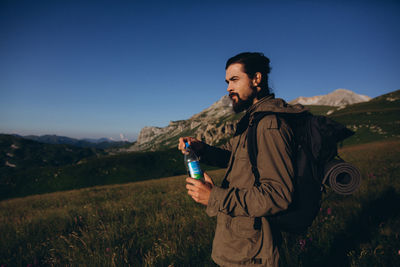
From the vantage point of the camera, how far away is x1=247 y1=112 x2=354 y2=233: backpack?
6.46 ft

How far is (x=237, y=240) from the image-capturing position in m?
2.22

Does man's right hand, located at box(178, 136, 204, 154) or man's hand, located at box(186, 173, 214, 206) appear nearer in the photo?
man's hand, located at box(186, 173, 214, 206)

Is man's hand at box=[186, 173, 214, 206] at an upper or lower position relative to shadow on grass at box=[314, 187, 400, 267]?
upper

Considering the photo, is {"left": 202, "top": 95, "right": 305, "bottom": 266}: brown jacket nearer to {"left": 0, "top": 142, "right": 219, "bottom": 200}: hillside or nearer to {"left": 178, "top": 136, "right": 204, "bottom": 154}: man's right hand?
{"left": 178, "top": 136, "right": 204, "bottom": 154}: man's right hand

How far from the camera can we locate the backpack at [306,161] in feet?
6.46

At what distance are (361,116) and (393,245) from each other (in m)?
79.6

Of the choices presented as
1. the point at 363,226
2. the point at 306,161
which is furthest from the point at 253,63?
the point at 363,226

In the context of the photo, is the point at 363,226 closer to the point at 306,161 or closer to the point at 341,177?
the point at 341,177

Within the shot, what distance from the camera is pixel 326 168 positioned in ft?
6.79

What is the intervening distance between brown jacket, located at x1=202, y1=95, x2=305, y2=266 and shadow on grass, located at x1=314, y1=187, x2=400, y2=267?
6.18ft

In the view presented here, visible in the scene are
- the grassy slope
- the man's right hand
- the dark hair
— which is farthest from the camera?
the man's right hand

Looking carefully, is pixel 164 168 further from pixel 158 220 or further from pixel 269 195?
pixel 269 195

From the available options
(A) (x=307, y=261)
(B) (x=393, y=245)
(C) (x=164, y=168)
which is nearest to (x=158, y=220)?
(A) (x=307, y=261)

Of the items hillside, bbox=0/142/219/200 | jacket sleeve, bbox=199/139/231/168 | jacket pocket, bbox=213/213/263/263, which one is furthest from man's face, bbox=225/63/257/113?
hillside, bbox=0/142/219/200
